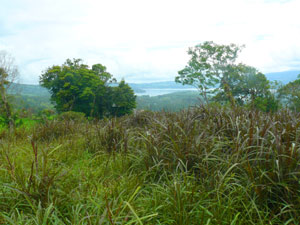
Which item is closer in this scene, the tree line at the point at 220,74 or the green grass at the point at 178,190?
the green grass at the point at 178,190

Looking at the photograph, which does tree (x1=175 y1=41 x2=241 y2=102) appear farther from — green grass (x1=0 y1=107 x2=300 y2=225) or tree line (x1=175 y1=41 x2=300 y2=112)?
green grass (x1=0 y1=107 x2=300 y2=225)

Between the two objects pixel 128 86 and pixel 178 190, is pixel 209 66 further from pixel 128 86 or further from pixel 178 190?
pixel 178 190

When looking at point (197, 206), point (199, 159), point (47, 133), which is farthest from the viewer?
point (47, 133)

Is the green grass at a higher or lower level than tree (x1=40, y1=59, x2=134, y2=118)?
lower

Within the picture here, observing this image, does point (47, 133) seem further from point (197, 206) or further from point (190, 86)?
point (190, 86)

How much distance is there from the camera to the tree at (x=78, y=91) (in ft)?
84.3

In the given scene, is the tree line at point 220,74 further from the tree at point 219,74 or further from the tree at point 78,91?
the tree at point 78,91

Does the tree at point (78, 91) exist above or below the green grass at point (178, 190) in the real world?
above

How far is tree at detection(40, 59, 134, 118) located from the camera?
84.3 feet

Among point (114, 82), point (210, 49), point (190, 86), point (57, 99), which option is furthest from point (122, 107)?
point (210, 49)

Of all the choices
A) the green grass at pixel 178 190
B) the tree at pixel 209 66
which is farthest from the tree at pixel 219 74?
the green grass at pixel 178 190

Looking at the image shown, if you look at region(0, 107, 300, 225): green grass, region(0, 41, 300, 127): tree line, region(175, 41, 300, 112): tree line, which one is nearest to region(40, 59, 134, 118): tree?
region(0, 41, 300, 127): tree line

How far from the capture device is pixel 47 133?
18.8 feet

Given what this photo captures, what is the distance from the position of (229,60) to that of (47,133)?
28938 millimetres
